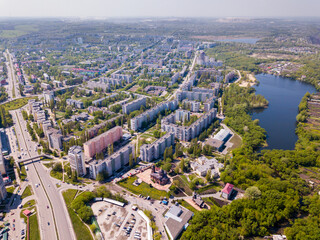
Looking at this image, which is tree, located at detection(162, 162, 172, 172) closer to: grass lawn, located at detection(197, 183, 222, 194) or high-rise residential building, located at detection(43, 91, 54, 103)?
grass lawn, located at detection(197, 183, 222, 194)

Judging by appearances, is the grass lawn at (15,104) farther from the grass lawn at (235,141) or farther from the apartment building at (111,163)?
the grass lawn at (235,141)

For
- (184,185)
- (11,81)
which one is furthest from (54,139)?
(11,81)

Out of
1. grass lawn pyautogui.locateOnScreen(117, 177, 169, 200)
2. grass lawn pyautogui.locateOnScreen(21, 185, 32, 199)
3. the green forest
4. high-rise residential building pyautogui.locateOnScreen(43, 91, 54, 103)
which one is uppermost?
high-rise residential building pyautogui.locateOnScreen(43, 91, 54, 103)

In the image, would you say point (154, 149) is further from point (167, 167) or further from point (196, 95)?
point (196, 95)

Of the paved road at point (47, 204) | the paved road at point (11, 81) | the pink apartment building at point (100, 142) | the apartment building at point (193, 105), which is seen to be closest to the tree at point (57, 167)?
the paved road at point (47, 204)

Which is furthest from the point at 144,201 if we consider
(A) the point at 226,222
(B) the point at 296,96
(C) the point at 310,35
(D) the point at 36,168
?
(C) the point at 310,35

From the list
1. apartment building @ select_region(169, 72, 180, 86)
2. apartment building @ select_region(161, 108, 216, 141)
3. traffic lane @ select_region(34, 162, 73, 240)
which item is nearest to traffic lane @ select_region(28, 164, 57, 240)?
traffic lane @ select_region(34, 162, 73, 240)
